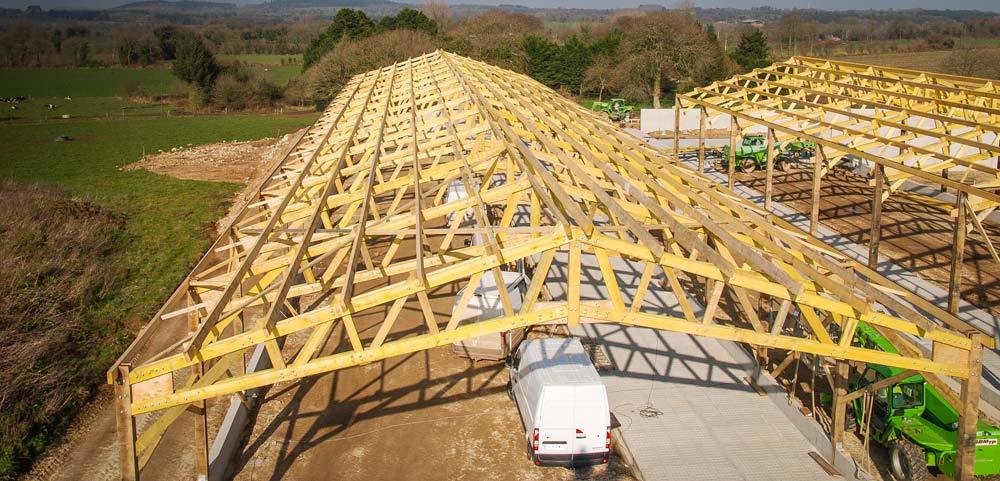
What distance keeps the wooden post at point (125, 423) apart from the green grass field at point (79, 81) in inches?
2529

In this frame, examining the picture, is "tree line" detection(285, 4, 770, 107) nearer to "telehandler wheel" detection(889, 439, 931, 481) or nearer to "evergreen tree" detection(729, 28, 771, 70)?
"evergreen tree" detection(729, 28, 771, 70)

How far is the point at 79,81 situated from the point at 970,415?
266ft

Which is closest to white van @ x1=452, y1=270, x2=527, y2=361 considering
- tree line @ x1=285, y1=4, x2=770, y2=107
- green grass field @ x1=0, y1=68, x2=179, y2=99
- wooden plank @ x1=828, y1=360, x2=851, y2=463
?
wooden plank @ x1=828, y1=360, x2=851, y2=463

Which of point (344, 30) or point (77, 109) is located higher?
point (344, 30)

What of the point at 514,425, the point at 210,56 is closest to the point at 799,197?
the point at 514,425

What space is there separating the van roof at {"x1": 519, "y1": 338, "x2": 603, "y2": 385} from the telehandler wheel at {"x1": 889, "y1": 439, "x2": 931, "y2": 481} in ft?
11.4

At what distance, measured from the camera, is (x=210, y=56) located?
2299 inches

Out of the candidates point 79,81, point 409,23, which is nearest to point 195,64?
point 409,23

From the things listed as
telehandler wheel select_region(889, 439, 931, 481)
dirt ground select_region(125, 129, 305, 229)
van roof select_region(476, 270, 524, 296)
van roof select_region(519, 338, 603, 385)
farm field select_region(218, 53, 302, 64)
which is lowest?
telehandler wheel select_region(889, 439, 931, 481)

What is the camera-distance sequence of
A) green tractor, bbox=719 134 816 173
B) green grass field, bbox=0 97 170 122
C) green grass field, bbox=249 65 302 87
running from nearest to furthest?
green tractor, bbox=719 134 816 173, green grass field, bbox=0 97 170 122, green grass field, bbox=249 65 302 87

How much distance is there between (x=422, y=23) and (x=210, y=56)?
1792 cm

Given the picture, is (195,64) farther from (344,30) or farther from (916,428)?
(916,428)

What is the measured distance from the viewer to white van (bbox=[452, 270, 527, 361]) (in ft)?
37.9

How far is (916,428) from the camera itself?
26.9 feet
